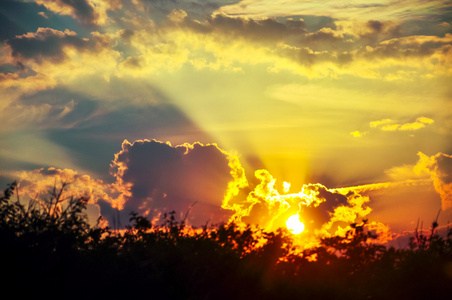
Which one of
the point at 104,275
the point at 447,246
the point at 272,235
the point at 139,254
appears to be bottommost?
the point at 104,275

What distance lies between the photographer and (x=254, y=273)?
2017 cm

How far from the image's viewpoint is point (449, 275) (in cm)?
2194

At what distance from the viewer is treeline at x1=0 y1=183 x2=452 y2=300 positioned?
1841 cm

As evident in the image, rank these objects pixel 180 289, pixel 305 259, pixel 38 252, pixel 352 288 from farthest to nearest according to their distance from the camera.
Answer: pixel 305 259
pixel 352 288
pixel 38 252
pixel 180 289

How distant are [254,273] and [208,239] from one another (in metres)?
2.92

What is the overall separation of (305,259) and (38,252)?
35.5 ft

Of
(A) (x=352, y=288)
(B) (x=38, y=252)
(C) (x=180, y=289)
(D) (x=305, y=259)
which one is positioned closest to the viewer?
(C) (x=180, y=289)

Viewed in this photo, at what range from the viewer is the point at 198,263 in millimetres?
19172

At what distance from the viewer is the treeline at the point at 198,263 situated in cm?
1841

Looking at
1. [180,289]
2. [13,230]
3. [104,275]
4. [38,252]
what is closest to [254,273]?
[180,289]

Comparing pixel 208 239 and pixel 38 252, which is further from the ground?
pixel 208 239

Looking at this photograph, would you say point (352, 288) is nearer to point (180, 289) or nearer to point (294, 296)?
point (294, 296)

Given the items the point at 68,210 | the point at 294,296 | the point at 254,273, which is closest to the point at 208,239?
the point at 254,273

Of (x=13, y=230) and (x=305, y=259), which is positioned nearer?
(x=13, y=230)
